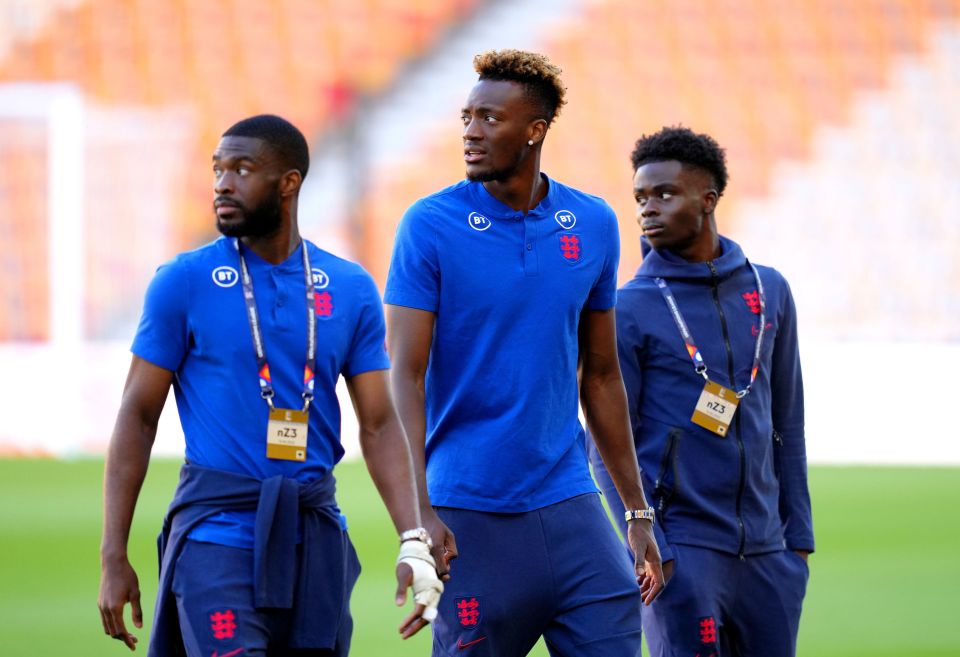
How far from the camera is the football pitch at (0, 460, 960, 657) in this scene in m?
6.38

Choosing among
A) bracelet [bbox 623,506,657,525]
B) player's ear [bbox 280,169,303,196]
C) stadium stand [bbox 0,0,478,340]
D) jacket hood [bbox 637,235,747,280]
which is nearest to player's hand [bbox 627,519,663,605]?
bracelet [bbox 623,506,657,525]

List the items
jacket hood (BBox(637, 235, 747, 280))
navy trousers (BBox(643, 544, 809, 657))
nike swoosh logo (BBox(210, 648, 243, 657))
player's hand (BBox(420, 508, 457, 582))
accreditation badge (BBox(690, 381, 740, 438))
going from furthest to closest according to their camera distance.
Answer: jacket hood (BBox(637, 235, 747, 280)) < accreditation badge (BBox(690, 381, 740, 438)) < navy trousers (BBox(643, 544, 809, 657)) < player's hand (BBox(420, 508, 457, 582)) < nike swoosh logo (BBox(210, 648, 243, 657))

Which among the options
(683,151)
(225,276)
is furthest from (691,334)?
(225,276)

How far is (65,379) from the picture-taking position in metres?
13.2

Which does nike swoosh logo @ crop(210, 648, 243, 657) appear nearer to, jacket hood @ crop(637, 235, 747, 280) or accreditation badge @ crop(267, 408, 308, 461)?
accreditation badge @ crop(267, 408, 308, 461)

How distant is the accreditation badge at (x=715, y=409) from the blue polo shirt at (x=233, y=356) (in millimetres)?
1147

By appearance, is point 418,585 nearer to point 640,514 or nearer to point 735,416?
point 640,514

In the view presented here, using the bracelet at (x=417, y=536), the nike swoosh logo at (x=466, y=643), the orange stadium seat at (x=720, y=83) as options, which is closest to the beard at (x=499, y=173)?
the bracelet at (x=417, y=536)

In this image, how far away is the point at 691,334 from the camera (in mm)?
4012

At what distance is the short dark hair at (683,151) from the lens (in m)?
4.22

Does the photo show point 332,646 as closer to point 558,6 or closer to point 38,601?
point 38,601

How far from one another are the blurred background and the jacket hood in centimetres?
1038

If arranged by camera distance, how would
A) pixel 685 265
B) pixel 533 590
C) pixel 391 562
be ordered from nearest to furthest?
pixel 533 590, pixel 685 265, pixel 391 562

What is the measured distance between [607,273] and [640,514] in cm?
64
